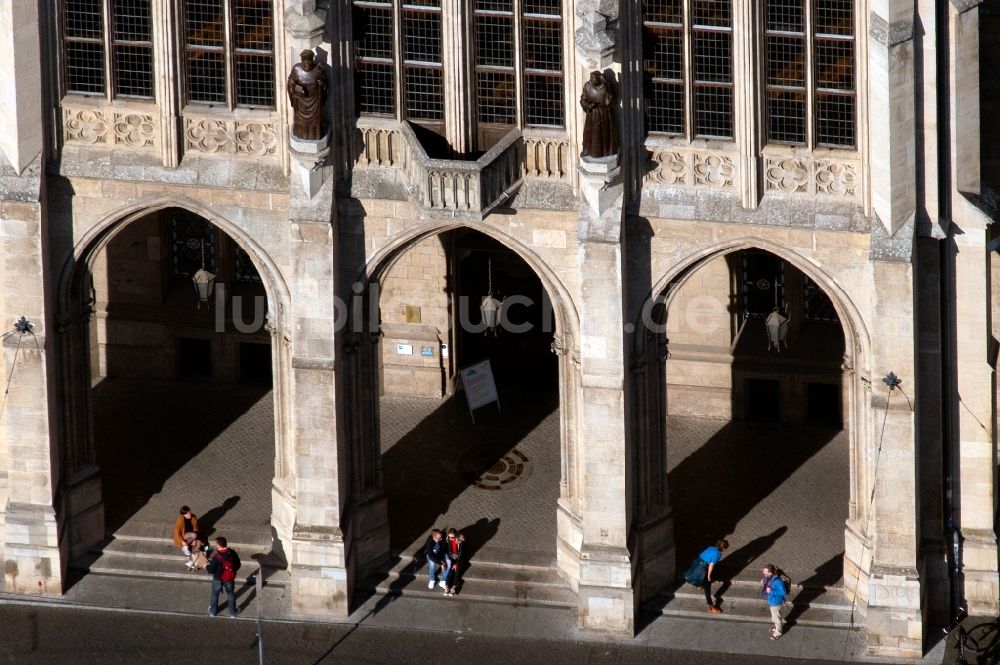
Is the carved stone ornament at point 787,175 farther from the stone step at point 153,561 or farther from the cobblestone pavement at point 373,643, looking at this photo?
the stone step at point 153,561

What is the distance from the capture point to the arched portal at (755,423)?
3002 inches

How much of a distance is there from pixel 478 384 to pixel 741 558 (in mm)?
9380

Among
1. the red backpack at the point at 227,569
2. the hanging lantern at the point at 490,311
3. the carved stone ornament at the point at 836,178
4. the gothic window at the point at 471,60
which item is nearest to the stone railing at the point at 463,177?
the gothic window at the point at 471,60

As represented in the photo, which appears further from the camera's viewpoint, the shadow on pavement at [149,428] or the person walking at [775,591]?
the shadow on pavement at [149,428]

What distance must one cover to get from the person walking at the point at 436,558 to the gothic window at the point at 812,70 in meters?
12.1

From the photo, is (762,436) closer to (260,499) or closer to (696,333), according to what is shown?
(696,333)

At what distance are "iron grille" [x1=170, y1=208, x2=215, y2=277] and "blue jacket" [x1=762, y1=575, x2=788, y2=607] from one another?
18.6 m

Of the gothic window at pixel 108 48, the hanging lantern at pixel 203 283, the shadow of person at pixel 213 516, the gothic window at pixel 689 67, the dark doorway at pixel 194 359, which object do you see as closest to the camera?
Answer: the gothic window at pixel 689 67

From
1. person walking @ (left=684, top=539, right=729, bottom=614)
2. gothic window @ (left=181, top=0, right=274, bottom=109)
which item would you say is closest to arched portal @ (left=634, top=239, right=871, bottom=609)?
person walking @ (left=684, top=539, right=729, bottom=614)

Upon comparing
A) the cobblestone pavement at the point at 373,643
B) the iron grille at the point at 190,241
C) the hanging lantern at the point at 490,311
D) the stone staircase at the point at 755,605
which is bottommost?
the cobblestone pavement at the point at 373,643

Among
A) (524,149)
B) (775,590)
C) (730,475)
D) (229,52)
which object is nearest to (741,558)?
(775,590)

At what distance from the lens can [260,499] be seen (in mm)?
79875

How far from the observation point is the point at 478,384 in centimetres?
8362

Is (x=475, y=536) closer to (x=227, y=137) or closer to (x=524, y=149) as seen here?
(x=524, y=149)
